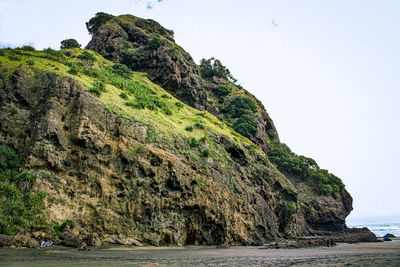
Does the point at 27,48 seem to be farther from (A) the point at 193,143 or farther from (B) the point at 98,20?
(B) the point at 98,20

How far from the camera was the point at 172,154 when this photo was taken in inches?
1925

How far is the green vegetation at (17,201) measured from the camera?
104 feet

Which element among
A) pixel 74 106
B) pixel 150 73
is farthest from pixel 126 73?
pixel 74 106

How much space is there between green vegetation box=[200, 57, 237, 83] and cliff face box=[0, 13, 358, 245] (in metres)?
57.0

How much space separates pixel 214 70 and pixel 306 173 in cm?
4727

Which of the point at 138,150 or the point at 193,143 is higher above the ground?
the point at 193,143

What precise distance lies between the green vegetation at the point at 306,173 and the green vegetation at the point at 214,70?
34572mm

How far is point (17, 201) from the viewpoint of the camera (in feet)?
110

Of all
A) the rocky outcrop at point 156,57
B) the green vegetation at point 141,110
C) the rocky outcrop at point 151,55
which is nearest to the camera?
the green vegetation at point 141,110

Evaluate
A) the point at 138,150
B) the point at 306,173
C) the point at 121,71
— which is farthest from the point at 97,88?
the point at 306,173

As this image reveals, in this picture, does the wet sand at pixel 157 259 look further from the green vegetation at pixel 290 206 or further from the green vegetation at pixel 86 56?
the green vegetation at pixel 86 56

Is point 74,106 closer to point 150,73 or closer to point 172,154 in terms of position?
point 172,154

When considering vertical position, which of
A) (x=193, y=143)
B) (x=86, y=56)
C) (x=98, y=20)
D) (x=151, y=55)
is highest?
(x=98, y=20)

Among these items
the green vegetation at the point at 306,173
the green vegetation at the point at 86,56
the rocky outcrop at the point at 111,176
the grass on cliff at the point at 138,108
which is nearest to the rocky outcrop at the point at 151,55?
the green vegetation at the point at 86,56
